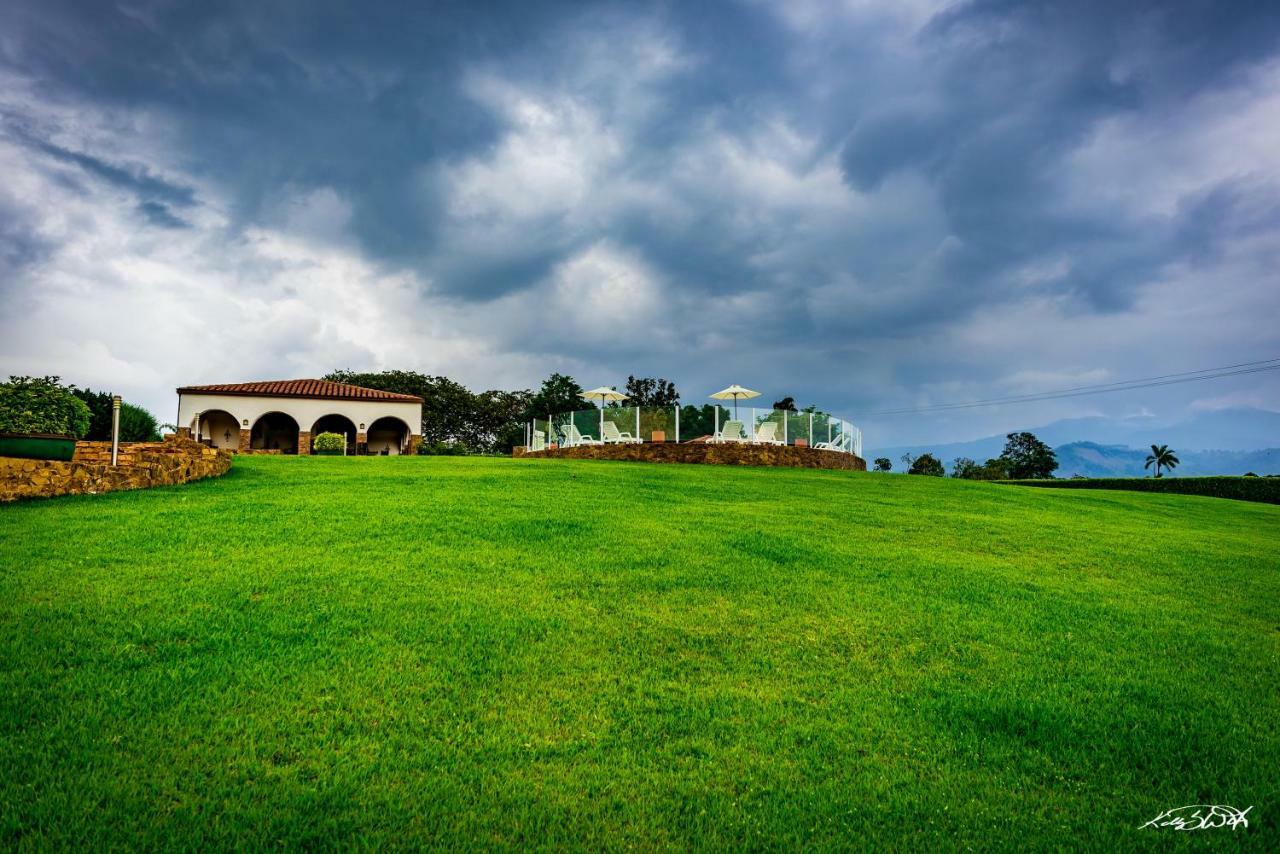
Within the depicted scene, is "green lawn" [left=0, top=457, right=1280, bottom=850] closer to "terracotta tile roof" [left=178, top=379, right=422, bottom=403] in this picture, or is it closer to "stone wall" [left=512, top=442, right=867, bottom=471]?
"stone wall" [left=512, top=442, right=867, bottom=471]

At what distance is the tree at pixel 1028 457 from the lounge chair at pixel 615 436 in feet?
189

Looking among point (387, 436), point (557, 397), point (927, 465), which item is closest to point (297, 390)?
point (387, 436)

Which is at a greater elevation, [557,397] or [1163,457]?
[557,397]

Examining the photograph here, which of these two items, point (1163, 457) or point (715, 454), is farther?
point (1163, 457)

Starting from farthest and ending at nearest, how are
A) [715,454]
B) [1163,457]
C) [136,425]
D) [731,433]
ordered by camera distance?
1. [1163,457]
2. [731,433]
3. [715,454]
4. [136,425]

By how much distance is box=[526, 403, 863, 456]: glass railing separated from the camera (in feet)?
81.7

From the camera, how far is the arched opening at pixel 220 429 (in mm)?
34906

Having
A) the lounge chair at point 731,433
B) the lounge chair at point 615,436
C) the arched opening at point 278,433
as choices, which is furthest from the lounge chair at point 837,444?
the arched opening at point 278,433

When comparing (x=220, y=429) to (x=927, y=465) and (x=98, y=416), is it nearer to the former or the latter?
(x=98, y=416)

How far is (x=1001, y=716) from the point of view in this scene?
4.01m

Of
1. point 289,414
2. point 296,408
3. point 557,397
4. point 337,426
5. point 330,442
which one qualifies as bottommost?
point 330,442

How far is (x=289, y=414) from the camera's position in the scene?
1388 inches

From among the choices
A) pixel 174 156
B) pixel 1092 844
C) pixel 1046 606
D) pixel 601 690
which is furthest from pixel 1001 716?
pixel 174 156

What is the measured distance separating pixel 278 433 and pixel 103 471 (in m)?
30.5
